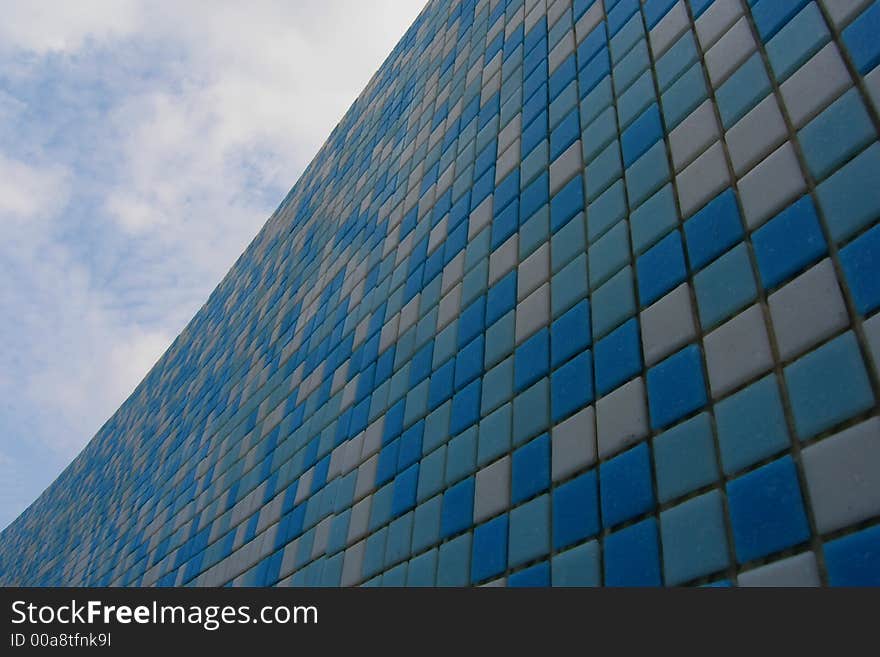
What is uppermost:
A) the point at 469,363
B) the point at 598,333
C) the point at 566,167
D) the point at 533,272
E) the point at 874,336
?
the point at 566,167

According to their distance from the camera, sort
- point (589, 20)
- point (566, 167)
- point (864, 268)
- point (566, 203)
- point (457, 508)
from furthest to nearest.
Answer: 1. point (589, 20)
2. point (566, 167)
3. point (566, 203)
4. point (457, 508)
5. point (864, 268)

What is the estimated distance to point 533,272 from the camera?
16.9 feet

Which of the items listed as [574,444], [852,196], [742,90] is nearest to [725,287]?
[852,196]

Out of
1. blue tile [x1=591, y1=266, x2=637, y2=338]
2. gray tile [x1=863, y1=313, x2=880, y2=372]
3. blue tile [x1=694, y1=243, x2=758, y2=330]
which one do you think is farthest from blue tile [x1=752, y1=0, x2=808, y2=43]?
gray tile [x1=863, y1=313, x2=880, y2=372]

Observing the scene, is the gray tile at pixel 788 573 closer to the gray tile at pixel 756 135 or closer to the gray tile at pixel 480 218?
the gray tile at pixel 756 135

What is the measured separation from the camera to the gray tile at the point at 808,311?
2.85 m

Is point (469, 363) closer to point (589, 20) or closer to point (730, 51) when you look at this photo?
point (730, 51)

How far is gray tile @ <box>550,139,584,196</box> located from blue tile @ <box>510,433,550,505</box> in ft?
6.72

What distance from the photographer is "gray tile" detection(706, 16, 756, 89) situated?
4082mm

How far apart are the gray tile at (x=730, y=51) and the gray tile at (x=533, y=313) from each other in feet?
5.34

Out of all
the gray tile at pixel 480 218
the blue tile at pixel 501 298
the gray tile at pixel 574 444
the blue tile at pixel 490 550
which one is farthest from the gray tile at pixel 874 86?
the gray tile at pixel 480 218

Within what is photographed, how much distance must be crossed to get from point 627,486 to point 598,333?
1.01 meters

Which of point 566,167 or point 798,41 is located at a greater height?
point 566,167

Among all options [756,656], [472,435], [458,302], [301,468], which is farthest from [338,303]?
[756,656]
